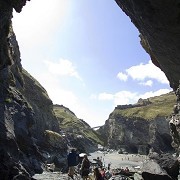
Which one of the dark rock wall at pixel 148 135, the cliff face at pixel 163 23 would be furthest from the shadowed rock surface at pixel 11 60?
the dark rock wall at pixel 148 135

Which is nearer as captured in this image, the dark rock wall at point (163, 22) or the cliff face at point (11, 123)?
the dark rock wall at point (163, 22)

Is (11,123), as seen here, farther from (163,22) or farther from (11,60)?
(163,22)

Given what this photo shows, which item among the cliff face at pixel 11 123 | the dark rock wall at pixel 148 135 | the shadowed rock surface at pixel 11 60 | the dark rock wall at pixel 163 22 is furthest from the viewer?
the dark rock wall at pixel 148 135

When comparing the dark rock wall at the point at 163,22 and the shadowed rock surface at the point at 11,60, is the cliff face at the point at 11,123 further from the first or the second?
the dark rock wall at the point at 163,22

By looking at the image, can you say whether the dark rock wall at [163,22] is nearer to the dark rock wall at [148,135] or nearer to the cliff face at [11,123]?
the cliff face at [11,123]

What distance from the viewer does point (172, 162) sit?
35031mm

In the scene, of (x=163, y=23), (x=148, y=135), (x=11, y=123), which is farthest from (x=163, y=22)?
(x=148, y=135)

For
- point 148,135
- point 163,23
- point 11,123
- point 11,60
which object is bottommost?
point 11,123

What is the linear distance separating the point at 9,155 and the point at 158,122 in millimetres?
148404

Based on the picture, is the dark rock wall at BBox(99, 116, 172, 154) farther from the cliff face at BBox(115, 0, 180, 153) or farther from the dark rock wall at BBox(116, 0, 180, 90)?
the dark rock wall at BBox(116, 0, 180, 90)

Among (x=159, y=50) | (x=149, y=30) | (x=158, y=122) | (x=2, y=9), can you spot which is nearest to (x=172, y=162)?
(x=159, y=50)

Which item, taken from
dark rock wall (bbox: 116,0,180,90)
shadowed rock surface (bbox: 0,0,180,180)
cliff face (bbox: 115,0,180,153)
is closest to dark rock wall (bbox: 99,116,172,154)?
shadowed rock surface (bbox: 0,0,180,180)

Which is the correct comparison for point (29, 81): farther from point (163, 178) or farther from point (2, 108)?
point (163, 178)

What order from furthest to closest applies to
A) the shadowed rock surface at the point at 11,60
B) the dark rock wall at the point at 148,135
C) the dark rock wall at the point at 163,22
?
1. the dark rock wall at the point at 148,135
2. the shadowed rock surface at the point at 11,60
3. the dark rock wall at the point at 163,22
